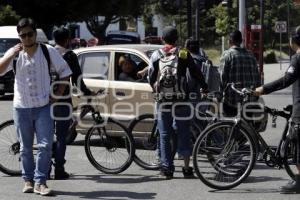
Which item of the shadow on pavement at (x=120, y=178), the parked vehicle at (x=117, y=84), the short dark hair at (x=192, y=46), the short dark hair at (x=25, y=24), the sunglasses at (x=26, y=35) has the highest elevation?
the short dark hair at (x=25, y=24)

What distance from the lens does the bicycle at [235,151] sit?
291 inches

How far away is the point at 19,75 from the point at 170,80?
178 cm

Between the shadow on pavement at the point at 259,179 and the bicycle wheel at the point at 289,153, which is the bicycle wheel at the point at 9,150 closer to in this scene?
the shadow on pavement at the point at 259,179

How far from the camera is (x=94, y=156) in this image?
28.6ft

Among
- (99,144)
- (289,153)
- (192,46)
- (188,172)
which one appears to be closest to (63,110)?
(99,144)

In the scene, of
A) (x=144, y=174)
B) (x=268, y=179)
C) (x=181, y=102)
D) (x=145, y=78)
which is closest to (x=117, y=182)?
(x=144, y=174)

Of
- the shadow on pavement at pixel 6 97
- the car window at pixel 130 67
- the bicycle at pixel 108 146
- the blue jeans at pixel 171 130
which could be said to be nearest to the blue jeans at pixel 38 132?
the bicycle at pixel 108 146

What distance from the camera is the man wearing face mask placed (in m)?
8.09

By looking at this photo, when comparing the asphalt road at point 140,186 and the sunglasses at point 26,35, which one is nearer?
the sunglasses at point 26,35

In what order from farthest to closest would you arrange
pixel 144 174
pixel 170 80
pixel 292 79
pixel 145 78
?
pixel 145 78
pixel 144 174
pixel 170 80
pixel 292 79

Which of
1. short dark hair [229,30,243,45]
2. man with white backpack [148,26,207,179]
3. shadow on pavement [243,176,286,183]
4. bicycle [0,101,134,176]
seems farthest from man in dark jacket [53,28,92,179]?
shadow on pavement [243,176,286,183]

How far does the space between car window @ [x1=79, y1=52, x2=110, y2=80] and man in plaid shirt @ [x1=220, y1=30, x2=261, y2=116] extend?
219cm

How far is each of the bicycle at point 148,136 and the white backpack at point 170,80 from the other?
0.61 m

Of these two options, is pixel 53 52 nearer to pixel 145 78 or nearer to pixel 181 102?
pixel 181 102
